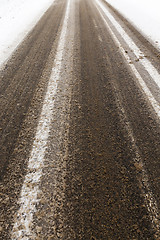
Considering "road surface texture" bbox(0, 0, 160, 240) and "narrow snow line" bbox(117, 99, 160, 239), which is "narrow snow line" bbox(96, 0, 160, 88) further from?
"narrow snow line" bbox(117, 99, 160, 239)

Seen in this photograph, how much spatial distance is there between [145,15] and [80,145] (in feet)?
26.7

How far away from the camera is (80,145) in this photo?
6.19 feet

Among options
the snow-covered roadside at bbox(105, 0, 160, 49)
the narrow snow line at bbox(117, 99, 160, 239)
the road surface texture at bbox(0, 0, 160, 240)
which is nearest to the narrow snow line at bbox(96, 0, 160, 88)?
the road surface texture at bbox(0, 0, 160, 240)

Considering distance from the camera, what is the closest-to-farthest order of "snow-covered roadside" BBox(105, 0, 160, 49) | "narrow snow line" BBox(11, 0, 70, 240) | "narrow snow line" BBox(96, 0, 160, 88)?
"narrow snow line" BBox(11, 0, 70, 240)
"narrow snow line" BBox(96, 0, 160, 88)
"snow-covered roadside" BBox(105, 0, 160, 49)

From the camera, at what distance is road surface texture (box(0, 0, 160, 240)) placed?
1.31 meters

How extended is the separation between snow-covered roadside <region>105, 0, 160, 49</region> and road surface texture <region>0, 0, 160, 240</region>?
6.93 ft

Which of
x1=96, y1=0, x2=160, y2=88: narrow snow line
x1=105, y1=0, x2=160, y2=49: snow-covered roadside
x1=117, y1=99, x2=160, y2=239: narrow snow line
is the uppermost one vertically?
x1=105, y1=0, x2=160, y2=49: snow-covered roadside

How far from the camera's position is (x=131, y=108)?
239 cm

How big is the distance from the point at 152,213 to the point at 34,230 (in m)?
1.09

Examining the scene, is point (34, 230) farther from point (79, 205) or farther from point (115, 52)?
point (115, 52)

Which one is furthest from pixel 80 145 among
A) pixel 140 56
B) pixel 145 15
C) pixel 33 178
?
pixel 145 15

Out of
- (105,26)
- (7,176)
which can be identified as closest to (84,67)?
(7,176)

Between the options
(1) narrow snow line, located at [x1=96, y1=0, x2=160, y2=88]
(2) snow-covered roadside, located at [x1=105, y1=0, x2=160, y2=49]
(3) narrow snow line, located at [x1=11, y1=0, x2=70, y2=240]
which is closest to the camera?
(3) narrow snow line, located at [x1=11, y1=0, x2=70, y2=240]

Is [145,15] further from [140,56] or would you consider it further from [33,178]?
[33,178]
